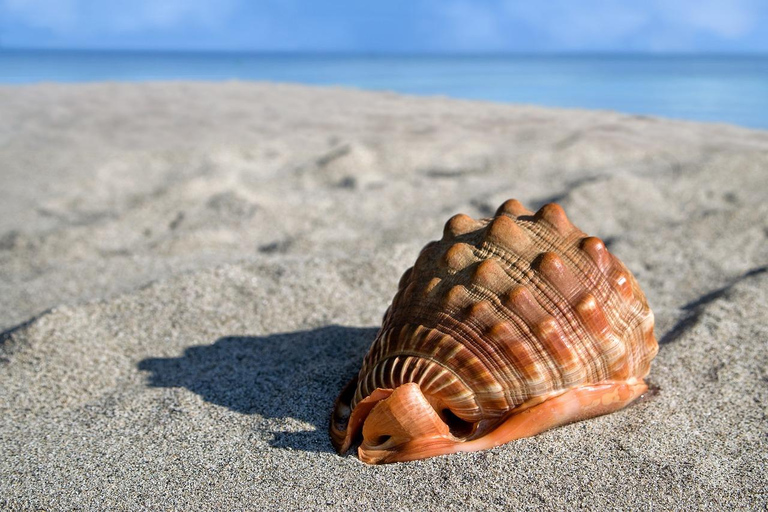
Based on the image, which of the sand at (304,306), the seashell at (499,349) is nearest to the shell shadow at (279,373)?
the sand at (304,306)

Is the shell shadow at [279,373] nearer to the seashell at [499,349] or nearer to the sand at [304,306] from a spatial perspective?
the sand at [304,306]

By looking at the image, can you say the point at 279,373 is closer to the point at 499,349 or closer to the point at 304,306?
the point at 304,306

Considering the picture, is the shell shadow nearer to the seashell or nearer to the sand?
the sand

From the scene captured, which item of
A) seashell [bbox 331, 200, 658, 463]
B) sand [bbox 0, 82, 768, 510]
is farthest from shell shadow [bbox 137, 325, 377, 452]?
seashell [bbox 331, 200, 658, 463]

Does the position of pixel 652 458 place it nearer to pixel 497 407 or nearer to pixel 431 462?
pixel 497 407

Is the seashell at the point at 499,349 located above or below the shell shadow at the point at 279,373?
above

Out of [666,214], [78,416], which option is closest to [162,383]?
[78,416]
